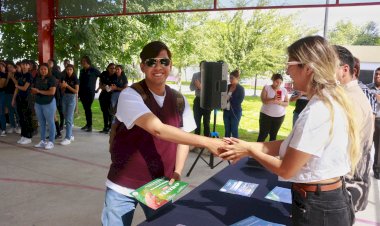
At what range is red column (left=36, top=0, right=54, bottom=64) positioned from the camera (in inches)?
317

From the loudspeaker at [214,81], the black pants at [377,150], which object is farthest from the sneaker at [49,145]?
the black pants at [377,150]

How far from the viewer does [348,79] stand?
2057mm

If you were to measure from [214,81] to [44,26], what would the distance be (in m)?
Result: 4.94

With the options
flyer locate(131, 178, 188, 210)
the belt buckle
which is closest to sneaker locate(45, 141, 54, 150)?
flyer locate(131, 178, 188, 210)

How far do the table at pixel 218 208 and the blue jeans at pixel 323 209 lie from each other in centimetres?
37

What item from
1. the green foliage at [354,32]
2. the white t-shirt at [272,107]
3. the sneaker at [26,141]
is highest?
the green foliage at [354,32]

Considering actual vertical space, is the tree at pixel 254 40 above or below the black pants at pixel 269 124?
above

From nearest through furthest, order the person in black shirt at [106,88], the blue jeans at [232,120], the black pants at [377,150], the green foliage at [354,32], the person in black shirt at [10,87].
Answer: the black pants at [377,150] → the blue jeans at [232,120] → the person in black shirt at [10,87] → the person in black shirt at [106,88] → the green foliage at [354,32]

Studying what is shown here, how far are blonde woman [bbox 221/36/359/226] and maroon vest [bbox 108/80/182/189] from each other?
2.12 feet

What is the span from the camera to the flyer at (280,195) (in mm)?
2010

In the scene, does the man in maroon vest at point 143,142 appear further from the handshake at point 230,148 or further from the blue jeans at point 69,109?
the blue jeans at point 69,109

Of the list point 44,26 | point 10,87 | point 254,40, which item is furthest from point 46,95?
point 254,40

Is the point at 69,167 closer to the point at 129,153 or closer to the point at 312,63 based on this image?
the point at 129,153

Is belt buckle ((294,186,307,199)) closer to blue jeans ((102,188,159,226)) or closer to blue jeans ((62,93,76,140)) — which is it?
blue jeans ((102,188,159,226))
